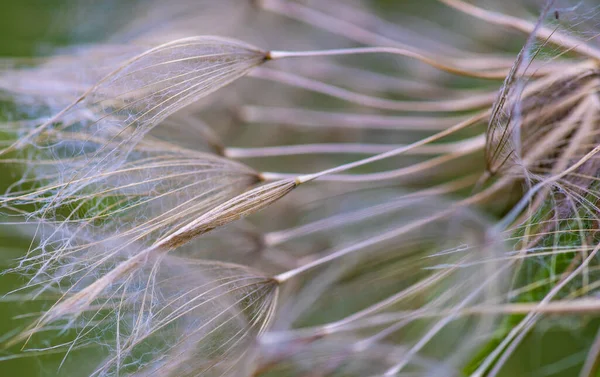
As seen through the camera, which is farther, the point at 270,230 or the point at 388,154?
the point at 270,230

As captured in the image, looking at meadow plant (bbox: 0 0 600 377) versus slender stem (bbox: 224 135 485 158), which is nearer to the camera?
meadow plant (bbox: 0 0 600 377)

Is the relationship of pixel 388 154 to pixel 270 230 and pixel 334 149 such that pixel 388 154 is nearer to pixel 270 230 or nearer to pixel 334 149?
pixel 334 149

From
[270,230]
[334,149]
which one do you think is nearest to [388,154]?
[334,149]

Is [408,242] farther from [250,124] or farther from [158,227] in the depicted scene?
[250,124]

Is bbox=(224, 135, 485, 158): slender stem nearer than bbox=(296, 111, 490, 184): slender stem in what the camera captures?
No

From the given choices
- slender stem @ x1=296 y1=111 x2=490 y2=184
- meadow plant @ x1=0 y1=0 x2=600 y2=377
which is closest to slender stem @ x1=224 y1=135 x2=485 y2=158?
meadow plant @ x1=0 y1=0 x2=600 y2=377

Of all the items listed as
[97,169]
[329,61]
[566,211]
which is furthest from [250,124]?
[566,211]

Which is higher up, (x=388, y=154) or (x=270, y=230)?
(x=388, y=154)

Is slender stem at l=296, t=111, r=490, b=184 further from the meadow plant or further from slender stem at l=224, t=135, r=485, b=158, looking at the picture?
slender stem at l=224, t=135, r=485, b=158
